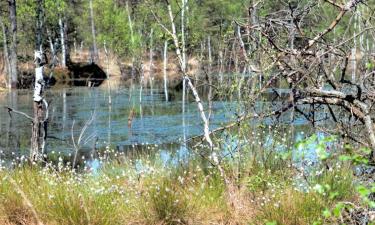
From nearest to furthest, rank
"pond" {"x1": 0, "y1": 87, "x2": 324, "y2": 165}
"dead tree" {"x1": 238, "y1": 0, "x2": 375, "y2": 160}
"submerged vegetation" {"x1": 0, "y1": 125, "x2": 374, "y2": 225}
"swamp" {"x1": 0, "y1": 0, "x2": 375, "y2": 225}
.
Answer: "dead tree" {"x1": 238, "y1": 0, "x2": 375, "y2": 160}
"swamp" {"x1": 0, "y1": 0, "x2": 375, "y2": 225}
"submerged vegetation" {"x1": 0, "y1": 125, "x2": 374, "y2": 225}
"pond" {"x1": 0, "y1": 87, "x2": 324, "y2": 165}

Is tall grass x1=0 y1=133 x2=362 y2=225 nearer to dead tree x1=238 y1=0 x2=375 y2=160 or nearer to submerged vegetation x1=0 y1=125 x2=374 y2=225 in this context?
submerged vegetation x1=0 y1=125 x2=374 y2=225

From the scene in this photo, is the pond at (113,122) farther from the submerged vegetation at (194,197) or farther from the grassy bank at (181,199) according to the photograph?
the grassy bank at (181,199)

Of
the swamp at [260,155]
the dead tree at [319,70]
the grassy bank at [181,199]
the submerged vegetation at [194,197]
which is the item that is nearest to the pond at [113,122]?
the swamp at [260,155]

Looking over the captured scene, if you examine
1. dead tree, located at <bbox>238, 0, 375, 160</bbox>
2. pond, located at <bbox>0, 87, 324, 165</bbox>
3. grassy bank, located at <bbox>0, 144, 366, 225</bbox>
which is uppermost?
dead tree, located at <bbox>238, 0, 375, 160</bbox>

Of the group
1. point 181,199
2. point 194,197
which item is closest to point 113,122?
Answer: point 194,197

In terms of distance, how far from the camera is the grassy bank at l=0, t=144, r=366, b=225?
19.7 feet

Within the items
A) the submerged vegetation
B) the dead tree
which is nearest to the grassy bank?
the submerged vegetation

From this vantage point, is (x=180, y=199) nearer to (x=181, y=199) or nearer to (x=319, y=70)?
(x=181, y=199)

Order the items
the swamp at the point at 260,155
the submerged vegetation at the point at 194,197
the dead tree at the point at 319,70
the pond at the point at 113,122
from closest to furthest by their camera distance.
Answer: the dead tree at the point at 319,70 → the swamp at the point at 260,155 → the submerged vegetation at the point at 194,197 → the pond at the point at 113,122

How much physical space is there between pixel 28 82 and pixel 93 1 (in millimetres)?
25670

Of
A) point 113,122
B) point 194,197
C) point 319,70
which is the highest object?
point 319,70

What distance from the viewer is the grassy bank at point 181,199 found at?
19.7ft

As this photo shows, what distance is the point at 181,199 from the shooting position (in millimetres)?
6523

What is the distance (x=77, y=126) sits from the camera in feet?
68.5
